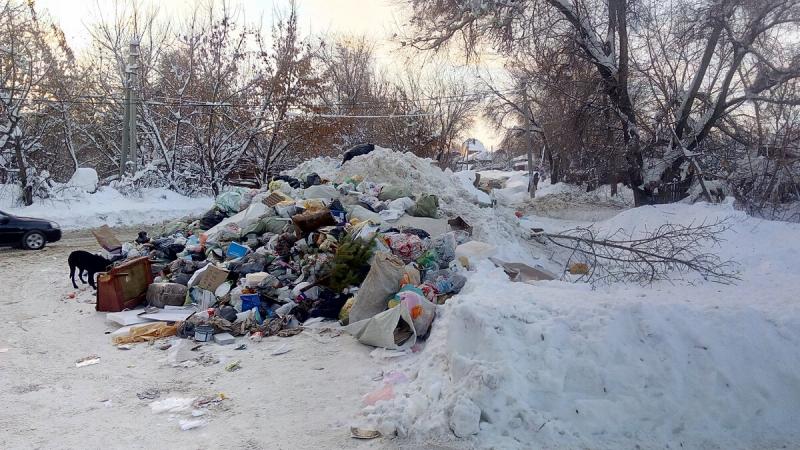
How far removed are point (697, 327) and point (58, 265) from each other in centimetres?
1060

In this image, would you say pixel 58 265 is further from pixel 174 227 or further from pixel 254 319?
pixel 254 319

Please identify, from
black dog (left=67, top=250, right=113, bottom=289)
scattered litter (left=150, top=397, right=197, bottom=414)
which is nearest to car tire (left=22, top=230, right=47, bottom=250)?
black dog (left=67, top=250, right=113, bottom=289)

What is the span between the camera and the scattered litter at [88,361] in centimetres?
513

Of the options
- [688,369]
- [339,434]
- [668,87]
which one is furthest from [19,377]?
[668,87]

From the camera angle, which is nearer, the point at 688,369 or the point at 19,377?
the point at 688,369

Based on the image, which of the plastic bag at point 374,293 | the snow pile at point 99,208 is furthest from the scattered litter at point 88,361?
the snow pile at point 99,208

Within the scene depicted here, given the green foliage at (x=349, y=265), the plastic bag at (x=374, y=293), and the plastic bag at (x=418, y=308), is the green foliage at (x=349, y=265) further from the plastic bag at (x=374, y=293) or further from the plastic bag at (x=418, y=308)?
the plastic bag at (x=418, y=308)

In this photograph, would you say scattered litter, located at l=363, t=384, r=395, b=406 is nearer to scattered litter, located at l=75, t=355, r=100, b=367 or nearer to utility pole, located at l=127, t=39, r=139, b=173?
scattered litter, located at l=75, t=355, r=100, b=367

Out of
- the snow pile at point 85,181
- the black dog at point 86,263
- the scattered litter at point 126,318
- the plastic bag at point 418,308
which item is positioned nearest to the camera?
the plastic bag at point 418,308

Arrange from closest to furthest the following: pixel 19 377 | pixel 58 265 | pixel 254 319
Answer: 1. pixel 19 377
2. pixel 254 319
3. pixel 58 265

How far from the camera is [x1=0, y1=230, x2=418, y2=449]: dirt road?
370 cm

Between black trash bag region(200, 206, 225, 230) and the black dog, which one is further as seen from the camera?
black trash bag region(200, 206, 225, 230)

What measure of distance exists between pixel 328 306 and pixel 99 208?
43.2 ft

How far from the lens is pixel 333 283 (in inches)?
261
